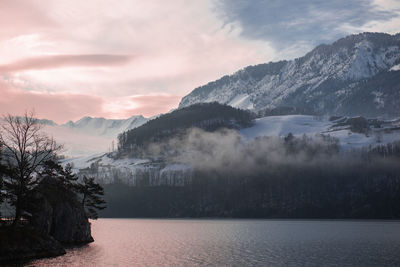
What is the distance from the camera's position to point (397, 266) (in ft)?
278

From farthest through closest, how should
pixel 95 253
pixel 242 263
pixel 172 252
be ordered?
pixel 172 252 < pixel 95 253 < pixel 242 263

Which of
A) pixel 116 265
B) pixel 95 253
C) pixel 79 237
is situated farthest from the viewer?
pixel 79 237

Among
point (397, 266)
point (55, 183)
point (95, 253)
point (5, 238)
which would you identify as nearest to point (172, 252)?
point (95, 253)

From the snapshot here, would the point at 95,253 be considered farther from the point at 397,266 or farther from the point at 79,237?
the point at 397,266

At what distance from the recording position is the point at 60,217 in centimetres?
10869

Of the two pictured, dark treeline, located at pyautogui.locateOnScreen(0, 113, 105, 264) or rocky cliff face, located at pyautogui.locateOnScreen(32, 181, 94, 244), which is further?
rocky cliff face, located at pyautogui.locateOnScreen(32, 181, 94, 244)

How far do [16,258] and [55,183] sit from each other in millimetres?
33344

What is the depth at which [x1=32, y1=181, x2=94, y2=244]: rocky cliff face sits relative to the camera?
9762 cm

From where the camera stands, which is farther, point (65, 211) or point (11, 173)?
point (65, 211)

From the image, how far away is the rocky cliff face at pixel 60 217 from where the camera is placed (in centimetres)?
9762

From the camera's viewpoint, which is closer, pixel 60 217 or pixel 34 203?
pixel 34 203

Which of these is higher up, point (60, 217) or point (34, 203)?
point (34, 203)

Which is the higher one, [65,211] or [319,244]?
[65,211]

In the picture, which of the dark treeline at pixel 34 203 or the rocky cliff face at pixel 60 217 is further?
the rocky cliff face at pixel 60 217
